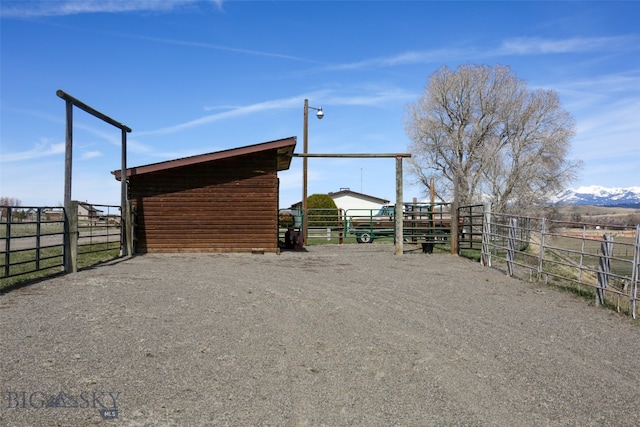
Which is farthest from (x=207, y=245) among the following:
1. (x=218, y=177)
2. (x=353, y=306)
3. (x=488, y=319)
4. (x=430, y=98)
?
(x=430, y=98)

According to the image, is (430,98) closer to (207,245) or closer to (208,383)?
(207,245)

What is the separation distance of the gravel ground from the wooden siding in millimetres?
6514

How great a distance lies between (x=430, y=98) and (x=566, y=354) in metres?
34.1

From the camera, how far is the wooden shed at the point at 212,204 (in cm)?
1594

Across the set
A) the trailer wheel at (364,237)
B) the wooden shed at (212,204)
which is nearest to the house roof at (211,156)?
the wooden shed at (212,204)

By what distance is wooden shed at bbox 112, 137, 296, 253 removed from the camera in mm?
15938

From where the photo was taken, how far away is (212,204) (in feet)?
53.0

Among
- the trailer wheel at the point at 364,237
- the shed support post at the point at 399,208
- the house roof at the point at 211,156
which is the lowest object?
the trailer wheel at the point at 364,237

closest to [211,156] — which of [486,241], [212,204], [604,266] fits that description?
[212,204]

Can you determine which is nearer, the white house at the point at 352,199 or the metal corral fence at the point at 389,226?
the metal corral fence at the point at 389,226

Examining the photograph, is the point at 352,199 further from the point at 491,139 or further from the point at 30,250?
the point at 30,250

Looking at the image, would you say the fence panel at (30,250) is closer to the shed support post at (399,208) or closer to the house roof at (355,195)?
the shed support post at (399,208)

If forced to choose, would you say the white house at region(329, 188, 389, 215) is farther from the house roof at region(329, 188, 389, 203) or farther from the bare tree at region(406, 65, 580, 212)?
the bare tree at region(406, 65, 580, 212)

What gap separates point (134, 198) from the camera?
15.9 meters
